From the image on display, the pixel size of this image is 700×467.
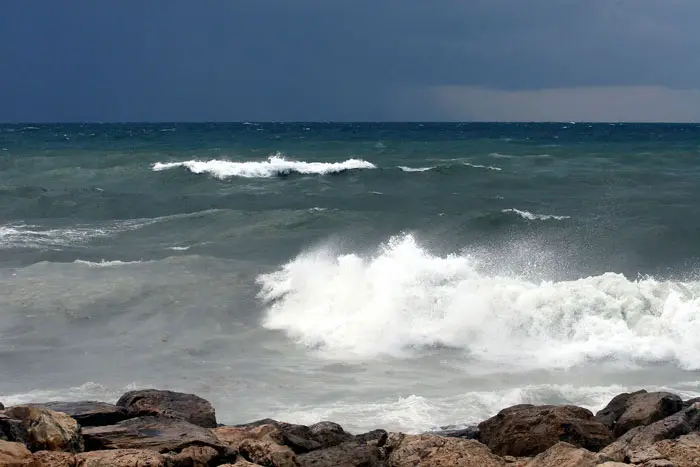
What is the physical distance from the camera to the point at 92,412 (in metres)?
8.10

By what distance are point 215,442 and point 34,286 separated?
10.4m

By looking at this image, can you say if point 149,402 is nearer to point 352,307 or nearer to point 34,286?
point 352,307

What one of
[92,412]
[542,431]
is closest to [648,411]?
[542,431]

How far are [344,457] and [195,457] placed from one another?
127cm

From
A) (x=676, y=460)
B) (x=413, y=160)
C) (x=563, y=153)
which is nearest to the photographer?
(x=676, y=460)

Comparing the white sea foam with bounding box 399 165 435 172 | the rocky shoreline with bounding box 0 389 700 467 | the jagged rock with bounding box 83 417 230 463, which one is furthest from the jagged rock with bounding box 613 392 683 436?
the white sea foam with bounding box 399 165 435 172

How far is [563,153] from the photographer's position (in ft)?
143

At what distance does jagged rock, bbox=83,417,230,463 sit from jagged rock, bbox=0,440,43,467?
88cm

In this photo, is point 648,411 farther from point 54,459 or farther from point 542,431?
point 54,459

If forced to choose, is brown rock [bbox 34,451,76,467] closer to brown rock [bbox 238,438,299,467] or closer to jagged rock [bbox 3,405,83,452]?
jagged rock [bbox 3,405,83,452]

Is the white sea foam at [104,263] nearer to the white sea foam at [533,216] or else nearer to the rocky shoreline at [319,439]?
the rocky shoreline at [319,439]

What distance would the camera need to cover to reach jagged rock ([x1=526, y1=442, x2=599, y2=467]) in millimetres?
6656

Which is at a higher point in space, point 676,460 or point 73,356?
point 676,460

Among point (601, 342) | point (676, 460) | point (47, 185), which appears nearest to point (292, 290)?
point (601, 342)
